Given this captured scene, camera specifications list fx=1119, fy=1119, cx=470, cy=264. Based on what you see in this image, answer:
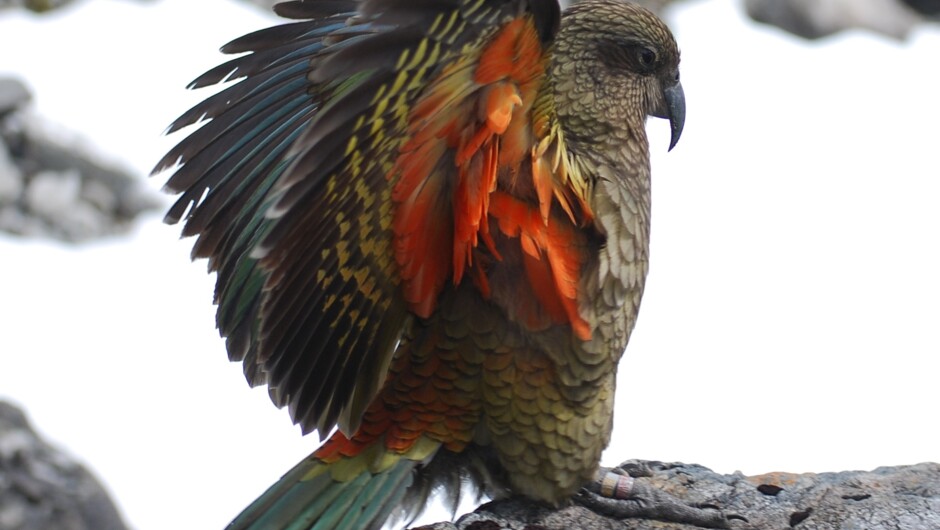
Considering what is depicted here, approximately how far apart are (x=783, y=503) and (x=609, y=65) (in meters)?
1.07

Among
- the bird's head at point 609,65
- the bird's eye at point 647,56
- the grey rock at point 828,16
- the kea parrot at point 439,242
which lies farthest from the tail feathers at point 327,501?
the grey rock at point 828,16

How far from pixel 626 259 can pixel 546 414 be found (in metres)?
0.37

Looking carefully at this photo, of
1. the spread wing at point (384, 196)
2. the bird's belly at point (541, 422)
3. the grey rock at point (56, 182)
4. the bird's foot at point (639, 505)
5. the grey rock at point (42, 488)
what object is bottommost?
the grey rock at point (42, 488)

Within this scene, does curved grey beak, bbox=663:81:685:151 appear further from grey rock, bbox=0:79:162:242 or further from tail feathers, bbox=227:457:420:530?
grey rock, bbox=0:79:162:242

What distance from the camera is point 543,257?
2.24m

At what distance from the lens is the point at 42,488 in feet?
11.8

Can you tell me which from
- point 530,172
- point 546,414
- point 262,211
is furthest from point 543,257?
point 262,211

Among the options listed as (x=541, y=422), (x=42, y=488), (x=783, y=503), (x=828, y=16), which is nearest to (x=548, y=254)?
(x=541, y=422)

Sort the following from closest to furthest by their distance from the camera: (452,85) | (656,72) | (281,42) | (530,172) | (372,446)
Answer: (452,85)
(530,172)
(372,446)
(656,72)
(281,42)

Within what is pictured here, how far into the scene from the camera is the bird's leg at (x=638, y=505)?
2.50m

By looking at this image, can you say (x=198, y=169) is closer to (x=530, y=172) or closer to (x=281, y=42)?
(x=281, y=42)

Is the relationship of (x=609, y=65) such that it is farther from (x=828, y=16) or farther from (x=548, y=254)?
(x=828, y=16)

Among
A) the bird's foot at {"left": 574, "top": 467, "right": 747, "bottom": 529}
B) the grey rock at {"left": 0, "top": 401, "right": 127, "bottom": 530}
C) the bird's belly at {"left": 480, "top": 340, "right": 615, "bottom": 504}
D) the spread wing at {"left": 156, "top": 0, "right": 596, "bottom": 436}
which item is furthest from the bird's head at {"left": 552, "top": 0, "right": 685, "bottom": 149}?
the grey rock at {"left": 0, "top": 401, "right": 127, "bottom": 530}

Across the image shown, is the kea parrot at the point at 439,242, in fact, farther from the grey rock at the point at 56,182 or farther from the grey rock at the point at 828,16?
the grey rock at the point at 828,16
